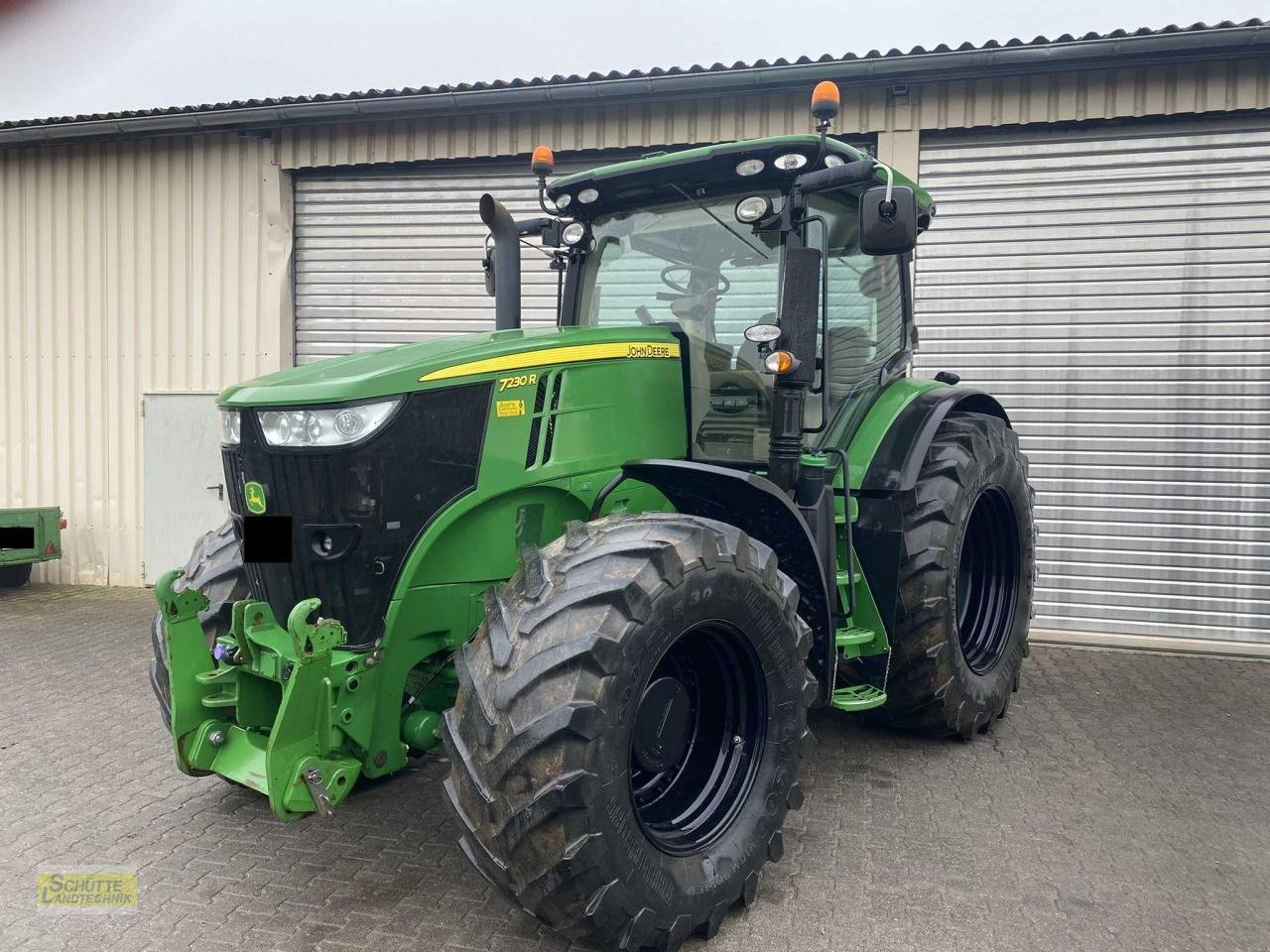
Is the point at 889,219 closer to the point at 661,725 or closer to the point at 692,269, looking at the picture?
the point at 692,269

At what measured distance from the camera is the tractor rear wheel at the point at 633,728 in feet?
8.39

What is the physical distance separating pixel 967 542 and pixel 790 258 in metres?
2.21

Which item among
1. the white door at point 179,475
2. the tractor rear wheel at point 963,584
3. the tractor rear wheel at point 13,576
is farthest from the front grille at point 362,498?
the tractor rear wheel at point 13,576

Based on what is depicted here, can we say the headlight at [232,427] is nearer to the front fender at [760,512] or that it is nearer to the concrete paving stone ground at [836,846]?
the front fender at [760,512]

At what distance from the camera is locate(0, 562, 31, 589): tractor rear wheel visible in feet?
28.0

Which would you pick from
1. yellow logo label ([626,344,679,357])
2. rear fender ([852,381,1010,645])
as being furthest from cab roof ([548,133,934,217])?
rear fender ([852,381,1010,645])

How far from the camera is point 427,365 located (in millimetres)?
3055

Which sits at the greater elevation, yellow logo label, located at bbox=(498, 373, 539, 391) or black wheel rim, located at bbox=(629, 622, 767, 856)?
yellow logo label, located at bbox=(498, 373, 539, 391)

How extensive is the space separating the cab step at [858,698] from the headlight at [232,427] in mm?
2382

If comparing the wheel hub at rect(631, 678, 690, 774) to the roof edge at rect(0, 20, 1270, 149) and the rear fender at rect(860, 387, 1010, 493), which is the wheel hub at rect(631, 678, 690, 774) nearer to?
the rear fender at rect(860, 387, 1010, 493)

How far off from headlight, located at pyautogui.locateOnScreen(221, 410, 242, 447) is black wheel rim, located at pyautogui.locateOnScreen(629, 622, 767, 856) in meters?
1.52

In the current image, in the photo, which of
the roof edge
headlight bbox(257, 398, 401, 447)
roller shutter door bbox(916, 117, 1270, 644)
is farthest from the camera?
roller shutter door bbox(916, 117, 1270, 644)

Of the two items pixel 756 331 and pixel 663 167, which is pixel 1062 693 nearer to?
pixel 756 331

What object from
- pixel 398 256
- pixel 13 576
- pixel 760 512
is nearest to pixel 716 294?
pixel 760 512
